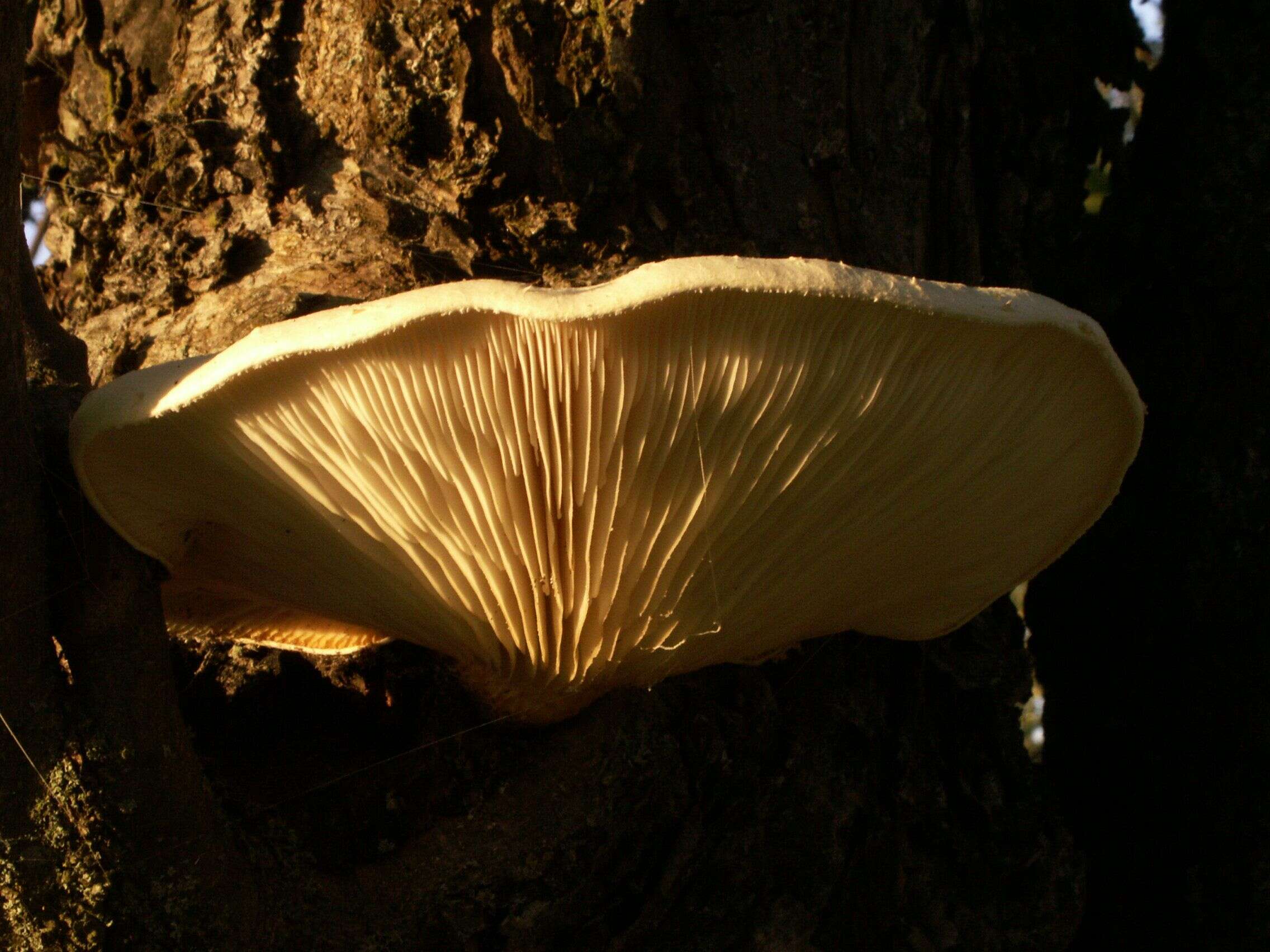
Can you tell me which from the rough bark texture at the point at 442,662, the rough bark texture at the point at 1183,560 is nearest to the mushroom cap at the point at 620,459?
the rough bark texture at the point at 442,662

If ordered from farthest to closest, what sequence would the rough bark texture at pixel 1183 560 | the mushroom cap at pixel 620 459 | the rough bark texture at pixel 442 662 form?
the rough bark texture at pixel 1183 560, the rough bark texture at pixel 442 662, the mushroom cap at pixel 620 459

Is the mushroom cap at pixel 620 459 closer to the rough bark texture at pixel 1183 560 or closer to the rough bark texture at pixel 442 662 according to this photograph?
the rough bark texture at pixel 442 662

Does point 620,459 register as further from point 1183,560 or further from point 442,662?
point 1183,560

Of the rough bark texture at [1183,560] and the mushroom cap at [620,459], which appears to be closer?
the mushroom cap at [620,459]

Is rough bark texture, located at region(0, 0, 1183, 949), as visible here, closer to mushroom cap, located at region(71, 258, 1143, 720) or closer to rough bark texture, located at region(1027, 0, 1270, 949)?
mushroom cap, located at region(71, 258, 1143, 720)

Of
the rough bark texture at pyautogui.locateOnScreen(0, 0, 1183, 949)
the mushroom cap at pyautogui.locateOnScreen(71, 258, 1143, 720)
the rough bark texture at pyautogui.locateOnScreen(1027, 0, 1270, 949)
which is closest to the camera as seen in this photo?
the mushroom cap at pyautogui.locateOnScreen(71, 258, 1143, 720)

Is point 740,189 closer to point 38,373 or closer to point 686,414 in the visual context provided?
point 686,414

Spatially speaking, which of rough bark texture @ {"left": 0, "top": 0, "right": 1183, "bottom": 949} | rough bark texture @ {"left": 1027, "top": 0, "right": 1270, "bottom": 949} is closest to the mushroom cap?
rough bark texture @ {"left": 0, "top": 0, "right": 1183, "bottom": 949}

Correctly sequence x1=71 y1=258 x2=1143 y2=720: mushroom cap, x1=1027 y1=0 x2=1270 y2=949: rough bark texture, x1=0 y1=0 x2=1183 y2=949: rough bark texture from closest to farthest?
x1=71 y1=258 x2=1143 y2=720: mushroom cap, x1=0 y1=0 x2=1183 y2=949: rough bark texture, x1=1027 y1=0 x2=1270 y2=949: rough bark texture
